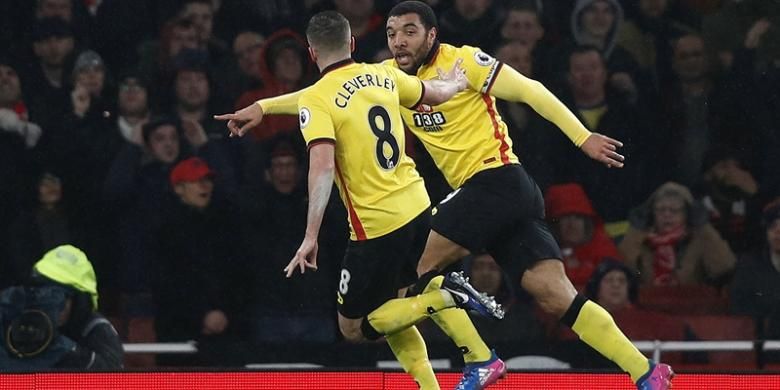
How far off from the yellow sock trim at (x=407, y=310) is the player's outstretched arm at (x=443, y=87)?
79 cm

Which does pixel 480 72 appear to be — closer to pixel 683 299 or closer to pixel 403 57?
pixel 403 57

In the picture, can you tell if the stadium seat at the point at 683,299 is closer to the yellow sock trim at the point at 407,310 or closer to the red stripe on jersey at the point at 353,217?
the yellow sock trim at the point at 407,310

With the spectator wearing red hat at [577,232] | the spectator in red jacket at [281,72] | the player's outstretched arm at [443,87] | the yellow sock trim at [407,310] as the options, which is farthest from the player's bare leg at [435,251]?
the spectator in red jacket at [281,72]

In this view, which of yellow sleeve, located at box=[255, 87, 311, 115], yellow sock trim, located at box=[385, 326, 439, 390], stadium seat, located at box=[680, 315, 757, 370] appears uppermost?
yellow sleeve, located at box=[255, 87, 311, 115]

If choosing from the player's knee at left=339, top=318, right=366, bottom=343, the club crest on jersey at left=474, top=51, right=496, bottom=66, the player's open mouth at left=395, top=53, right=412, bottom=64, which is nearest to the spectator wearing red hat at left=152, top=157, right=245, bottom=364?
the player's knee at left=339, top=318, right=366, bottom=343

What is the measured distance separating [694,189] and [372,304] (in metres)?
3.55

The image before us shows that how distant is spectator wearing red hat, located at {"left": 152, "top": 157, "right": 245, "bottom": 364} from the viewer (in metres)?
10.9

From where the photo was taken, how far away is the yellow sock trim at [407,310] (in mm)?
8055

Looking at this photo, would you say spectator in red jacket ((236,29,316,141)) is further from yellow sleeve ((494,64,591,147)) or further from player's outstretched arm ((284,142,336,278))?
player's outstretched arm ((284,142,336,278))

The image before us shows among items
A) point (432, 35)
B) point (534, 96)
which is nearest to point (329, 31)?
point (432, 35)

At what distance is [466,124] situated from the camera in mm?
8438

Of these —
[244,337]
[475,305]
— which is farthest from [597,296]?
[475,305]

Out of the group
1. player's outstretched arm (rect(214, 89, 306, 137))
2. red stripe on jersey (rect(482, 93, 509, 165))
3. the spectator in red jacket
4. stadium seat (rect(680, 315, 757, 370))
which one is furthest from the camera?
the spectator in red jacket

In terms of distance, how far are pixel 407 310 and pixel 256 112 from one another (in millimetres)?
1021
